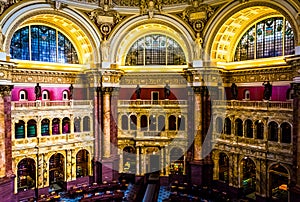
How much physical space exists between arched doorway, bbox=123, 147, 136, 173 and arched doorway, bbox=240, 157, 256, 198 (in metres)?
11.9

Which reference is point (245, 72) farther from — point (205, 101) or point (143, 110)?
point (143, 110)

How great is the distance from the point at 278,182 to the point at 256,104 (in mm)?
7732

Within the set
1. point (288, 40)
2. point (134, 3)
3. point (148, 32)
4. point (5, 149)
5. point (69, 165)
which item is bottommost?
point (69, 165)

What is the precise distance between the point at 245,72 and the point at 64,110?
62.0 feet

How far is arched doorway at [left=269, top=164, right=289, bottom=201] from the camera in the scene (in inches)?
943

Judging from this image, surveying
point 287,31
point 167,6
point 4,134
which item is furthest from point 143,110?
point 287,31

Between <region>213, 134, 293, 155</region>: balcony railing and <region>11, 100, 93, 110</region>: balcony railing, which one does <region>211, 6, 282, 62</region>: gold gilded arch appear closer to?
<region>213, 134, 293, 155</region>: balcony railing

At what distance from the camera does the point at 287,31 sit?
25.1 m

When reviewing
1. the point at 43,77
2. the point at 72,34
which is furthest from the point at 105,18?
the point at 43,77

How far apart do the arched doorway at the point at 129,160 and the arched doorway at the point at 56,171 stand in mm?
6917

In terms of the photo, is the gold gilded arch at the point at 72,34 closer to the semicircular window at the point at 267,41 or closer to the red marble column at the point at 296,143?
the semicircular window at the point at 267,41

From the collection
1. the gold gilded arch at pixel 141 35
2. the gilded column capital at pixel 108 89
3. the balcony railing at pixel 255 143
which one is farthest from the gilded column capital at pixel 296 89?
the gilded column capital at pixel 108 89

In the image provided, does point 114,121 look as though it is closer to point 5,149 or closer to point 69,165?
point 69,165

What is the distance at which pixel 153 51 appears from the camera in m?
32.5
